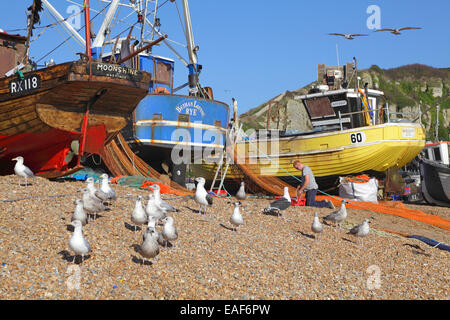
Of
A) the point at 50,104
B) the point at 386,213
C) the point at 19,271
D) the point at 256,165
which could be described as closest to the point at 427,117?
the point at 256,165

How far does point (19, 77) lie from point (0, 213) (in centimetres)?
486

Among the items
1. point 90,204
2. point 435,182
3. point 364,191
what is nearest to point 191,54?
point 364,191

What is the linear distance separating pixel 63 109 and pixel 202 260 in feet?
21.6

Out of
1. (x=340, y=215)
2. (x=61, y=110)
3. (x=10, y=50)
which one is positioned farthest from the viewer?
(x=10, y=50)

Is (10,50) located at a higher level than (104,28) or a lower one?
lower

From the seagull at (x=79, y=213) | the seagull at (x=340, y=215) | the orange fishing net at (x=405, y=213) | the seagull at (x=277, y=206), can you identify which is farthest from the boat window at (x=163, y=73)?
the seagull at (x=79, y=213)

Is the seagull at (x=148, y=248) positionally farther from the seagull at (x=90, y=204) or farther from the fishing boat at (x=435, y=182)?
the fishing boat at (x=435, y=182)

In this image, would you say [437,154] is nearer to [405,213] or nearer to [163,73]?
[405,213]

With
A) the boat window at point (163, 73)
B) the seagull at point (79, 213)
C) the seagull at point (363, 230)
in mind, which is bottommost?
the seagull at point (363, 230)

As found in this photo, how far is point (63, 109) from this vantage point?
473 inches

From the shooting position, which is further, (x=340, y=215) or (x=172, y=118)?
(x=172, y=118)

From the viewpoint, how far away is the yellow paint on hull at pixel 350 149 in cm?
1784

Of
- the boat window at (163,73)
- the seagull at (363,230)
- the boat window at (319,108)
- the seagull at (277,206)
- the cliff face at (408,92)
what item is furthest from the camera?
the cliff face at (408,92)
